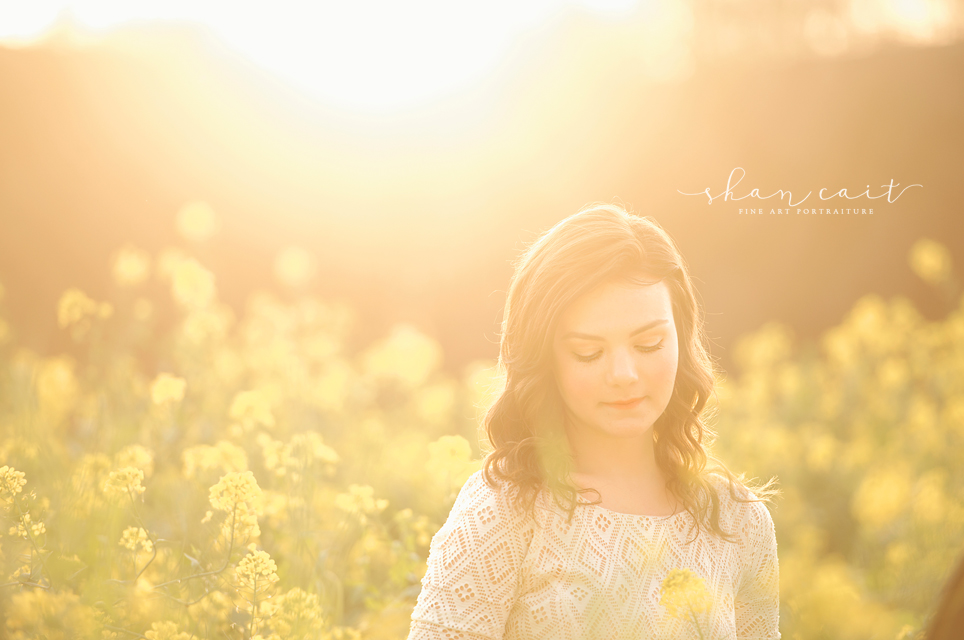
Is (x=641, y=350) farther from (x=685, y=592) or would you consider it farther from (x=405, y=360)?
(x=405, y=360)

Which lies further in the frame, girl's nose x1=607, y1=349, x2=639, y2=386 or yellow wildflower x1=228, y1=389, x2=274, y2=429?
yellow wildflower x1=228, y1=389, x2=274, y2=429

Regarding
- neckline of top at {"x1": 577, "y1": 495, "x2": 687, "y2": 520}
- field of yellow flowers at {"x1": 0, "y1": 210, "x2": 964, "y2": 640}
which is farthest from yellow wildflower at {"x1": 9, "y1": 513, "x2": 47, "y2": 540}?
neckline of top at {"x1": 577, "y1": 495, "x2": 687, "y2": 520}

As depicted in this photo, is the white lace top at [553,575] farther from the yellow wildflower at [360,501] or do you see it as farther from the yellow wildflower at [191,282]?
the yellow wildflower at [191,282]

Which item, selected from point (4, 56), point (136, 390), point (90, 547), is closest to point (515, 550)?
point (90, 547)

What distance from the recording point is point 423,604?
4.75ft

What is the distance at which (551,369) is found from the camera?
1615 millimetres

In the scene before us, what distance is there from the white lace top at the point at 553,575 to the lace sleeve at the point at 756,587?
12 centimetres

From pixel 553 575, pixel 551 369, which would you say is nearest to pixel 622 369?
pixel 551 369

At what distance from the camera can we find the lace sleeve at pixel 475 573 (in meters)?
1.42

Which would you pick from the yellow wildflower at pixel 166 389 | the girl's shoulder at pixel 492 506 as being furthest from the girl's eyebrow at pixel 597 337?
the yellow wildflower at pixel 166 389

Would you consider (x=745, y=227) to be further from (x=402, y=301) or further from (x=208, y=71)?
(x=208, y=71)

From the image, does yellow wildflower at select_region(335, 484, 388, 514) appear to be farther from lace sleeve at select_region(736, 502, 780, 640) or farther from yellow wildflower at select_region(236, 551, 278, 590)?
lace sleeve at select_region(736, 502, 780, 640)

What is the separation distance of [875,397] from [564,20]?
15.9 feet

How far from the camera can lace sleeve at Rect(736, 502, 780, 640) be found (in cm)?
167
